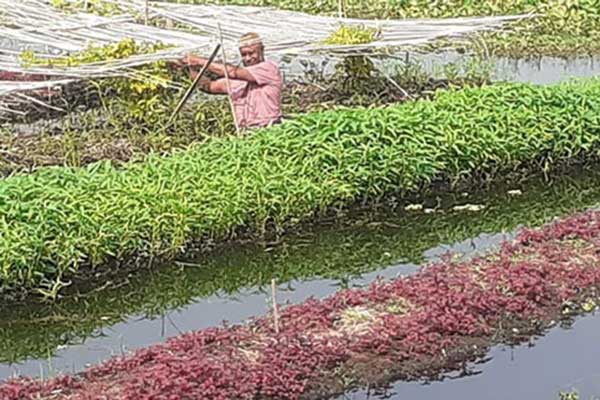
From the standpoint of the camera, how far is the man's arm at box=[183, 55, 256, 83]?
8.66 meters

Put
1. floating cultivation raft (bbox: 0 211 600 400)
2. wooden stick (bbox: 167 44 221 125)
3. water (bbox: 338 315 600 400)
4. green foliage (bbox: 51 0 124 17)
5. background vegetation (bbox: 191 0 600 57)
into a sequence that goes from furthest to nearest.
→ background vegetation (bbox: 191 0 600 57) < green foliage (bbox: 51 0 124 17) < wooden stick (bbox: 167 44 221 125) < water (bbox: 338 315 600 400) < floating cultivation raft (bbox: 0 211 600 400)

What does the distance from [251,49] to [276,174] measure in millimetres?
1665


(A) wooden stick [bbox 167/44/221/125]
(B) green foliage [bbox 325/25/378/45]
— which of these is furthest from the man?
(B) green foliage [bbox 325/25/378/45]

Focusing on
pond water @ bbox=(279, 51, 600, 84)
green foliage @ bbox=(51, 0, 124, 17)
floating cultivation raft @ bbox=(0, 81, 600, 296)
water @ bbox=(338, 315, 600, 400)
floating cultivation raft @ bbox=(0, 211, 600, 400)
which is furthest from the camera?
pond water @ bbox=(279, 51, 600, 84)

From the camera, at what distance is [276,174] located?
7.22 metres

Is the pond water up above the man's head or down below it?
below

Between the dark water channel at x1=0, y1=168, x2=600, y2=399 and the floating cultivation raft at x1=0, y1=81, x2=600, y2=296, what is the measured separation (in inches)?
7.0

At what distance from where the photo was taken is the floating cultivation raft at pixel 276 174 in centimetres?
623

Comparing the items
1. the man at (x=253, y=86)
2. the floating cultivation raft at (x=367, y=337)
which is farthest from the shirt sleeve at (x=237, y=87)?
the floating cultivation raft at (x=367, y=337)

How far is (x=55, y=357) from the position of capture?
5.49 meters

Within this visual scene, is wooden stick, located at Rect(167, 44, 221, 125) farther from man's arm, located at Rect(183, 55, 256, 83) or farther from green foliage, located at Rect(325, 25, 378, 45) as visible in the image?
green foliage, located at Rect(325, 25, 378, 45)

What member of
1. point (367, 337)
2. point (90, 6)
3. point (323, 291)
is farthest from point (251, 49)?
point (367, 337)

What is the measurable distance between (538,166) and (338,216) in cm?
192

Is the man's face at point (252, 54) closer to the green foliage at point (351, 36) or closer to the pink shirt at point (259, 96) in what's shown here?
the pink shirt at point (259, 96)
